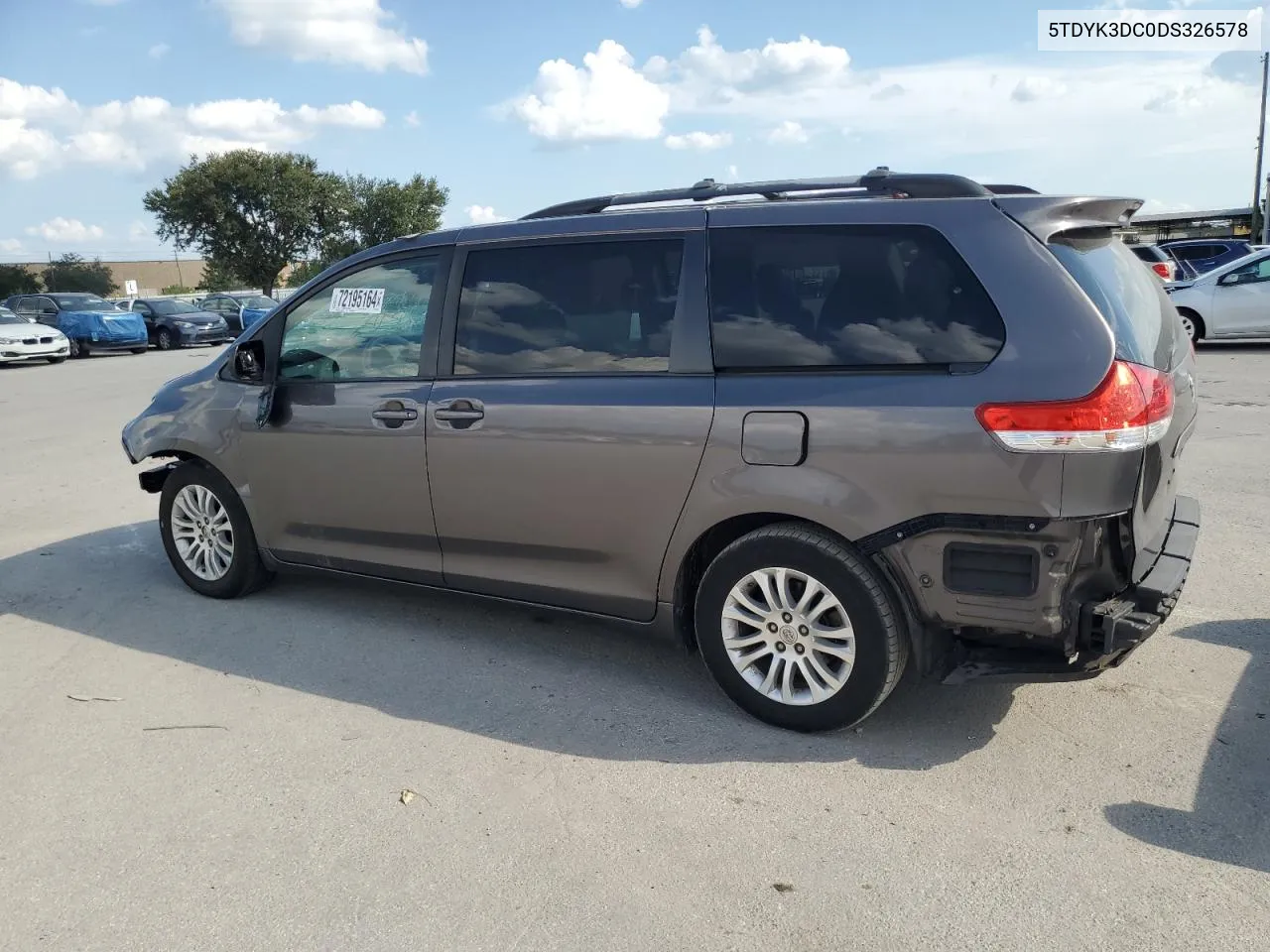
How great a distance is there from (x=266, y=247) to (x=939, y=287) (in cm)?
5490

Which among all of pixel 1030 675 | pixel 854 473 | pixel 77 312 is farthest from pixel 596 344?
pixel 77 312

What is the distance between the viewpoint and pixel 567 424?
4020 millimetres

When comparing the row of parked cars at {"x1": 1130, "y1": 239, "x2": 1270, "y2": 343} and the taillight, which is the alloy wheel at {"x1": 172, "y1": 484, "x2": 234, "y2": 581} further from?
the row of parked cars at {"x1": 1130, "y1": 239, "x2": 1270, "y2": 343}

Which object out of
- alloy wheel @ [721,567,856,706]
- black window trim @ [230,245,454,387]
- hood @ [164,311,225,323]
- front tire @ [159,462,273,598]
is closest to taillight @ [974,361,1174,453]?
alloy wheel @ [721,567,856,706]

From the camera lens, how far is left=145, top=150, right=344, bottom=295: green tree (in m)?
50.9

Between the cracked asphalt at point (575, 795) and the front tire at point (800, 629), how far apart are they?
0.16 meters

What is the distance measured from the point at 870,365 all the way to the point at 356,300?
2.54 metres

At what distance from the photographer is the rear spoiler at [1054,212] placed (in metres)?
3.37

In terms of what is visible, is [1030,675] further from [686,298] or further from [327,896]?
[327,896]

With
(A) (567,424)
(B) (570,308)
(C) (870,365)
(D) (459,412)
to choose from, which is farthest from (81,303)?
(C) (870,365)

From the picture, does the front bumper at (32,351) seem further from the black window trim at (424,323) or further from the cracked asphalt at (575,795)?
the black window trim at (424,323)

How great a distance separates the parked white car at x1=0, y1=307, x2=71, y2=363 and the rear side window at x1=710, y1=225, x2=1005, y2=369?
22283 millimetres

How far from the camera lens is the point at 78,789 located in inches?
137

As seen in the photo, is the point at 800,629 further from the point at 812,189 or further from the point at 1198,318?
the point at 1198,318
